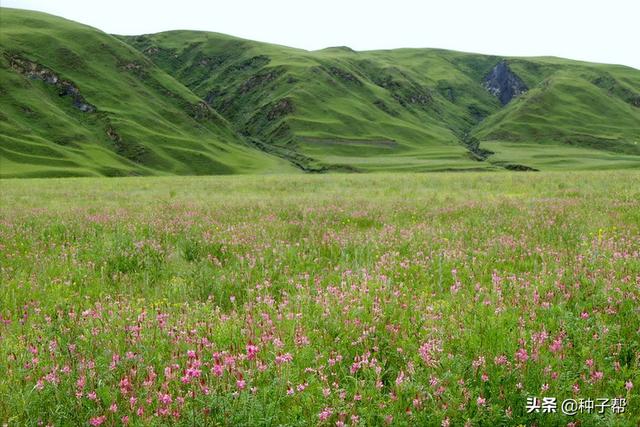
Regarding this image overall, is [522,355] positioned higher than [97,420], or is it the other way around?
[522,355]

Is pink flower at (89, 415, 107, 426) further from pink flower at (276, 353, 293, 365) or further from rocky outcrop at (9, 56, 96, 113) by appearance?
rocky outcrop at (9, 56, 96, 113)

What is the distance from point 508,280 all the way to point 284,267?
3285mm

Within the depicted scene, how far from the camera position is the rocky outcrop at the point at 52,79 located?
564ft

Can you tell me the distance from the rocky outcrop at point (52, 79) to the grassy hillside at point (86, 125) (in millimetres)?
344

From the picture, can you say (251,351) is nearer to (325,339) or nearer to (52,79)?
(325,339)

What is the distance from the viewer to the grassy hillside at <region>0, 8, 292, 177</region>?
409ft

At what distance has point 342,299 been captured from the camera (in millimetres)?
4996

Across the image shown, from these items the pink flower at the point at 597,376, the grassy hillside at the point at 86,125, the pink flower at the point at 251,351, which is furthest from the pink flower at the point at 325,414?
the grassy hillside at the point at 86,125

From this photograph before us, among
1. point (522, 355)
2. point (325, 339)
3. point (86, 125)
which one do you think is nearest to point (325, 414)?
point (325, 339)

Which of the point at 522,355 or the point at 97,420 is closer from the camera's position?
the point at 97,420

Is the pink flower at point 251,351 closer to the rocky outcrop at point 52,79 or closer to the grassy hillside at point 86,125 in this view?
the grassy hillside at point 86,125

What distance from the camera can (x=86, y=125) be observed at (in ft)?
536

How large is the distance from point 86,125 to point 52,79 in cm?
3013

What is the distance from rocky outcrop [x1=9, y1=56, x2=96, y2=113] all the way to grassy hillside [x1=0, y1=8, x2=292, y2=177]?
0.34 meters
